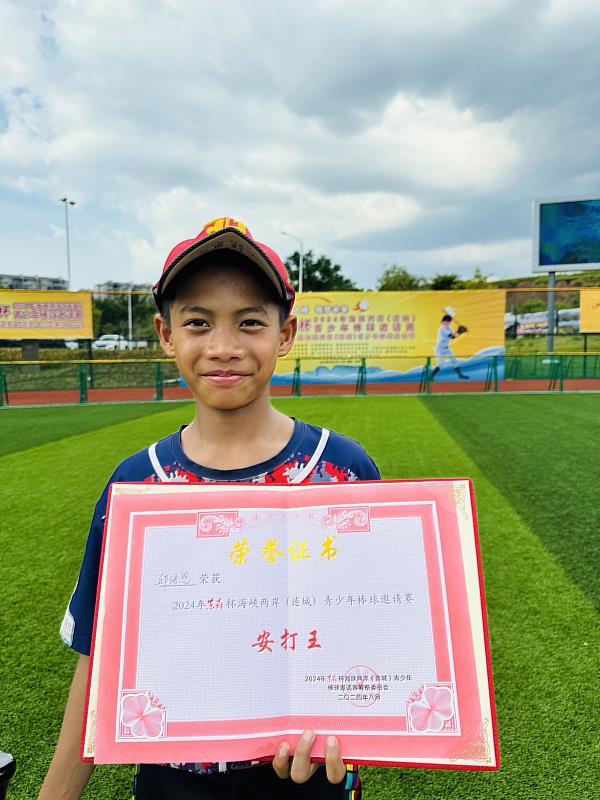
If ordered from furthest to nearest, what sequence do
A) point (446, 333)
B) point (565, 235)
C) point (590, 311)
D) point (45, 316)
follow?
point (565, 235)
point (446, 333)
point (590, 311)
point (45, 316)

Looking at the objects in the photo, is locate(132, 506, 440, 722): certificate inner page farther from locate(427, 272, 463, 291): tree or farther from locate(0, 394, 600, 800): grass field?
locate(427, 272, 463, 291): tree

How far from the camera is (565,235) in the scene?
23.9 meters

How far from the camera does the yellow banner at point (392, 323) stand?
760 inches

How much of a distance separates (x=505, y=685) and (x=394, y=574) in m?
1.98

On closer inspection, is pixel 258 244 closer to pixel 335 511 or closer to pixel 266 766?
pixel 335 511

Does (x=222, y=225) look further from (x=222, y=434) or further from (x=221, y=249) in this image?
(x=222, y=434)

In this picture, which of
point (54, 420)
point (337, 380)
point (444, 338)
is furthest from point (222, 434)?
point (444, 338)

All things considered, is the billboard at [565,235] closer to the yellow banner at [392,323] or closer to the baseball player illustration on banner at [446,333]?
the yellow banner at [392,323]

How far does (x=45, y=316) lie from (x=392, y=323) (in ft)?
39.5

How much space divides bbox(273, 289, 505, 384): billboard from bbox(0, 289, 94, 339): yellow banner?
22.6 ft

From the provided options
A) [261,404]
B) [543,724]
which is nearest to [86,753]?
[261,404]

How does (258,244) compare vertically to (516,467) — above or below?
above

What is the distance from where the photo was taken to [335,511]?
3.48ft

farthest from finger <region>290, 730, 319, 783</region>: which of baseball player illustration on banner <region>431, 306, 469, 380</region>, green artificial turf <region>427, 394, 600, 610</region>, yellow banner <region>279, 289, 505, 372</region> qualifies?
baseball player illustration on banner <region>431, 306, 469, 380</region>
